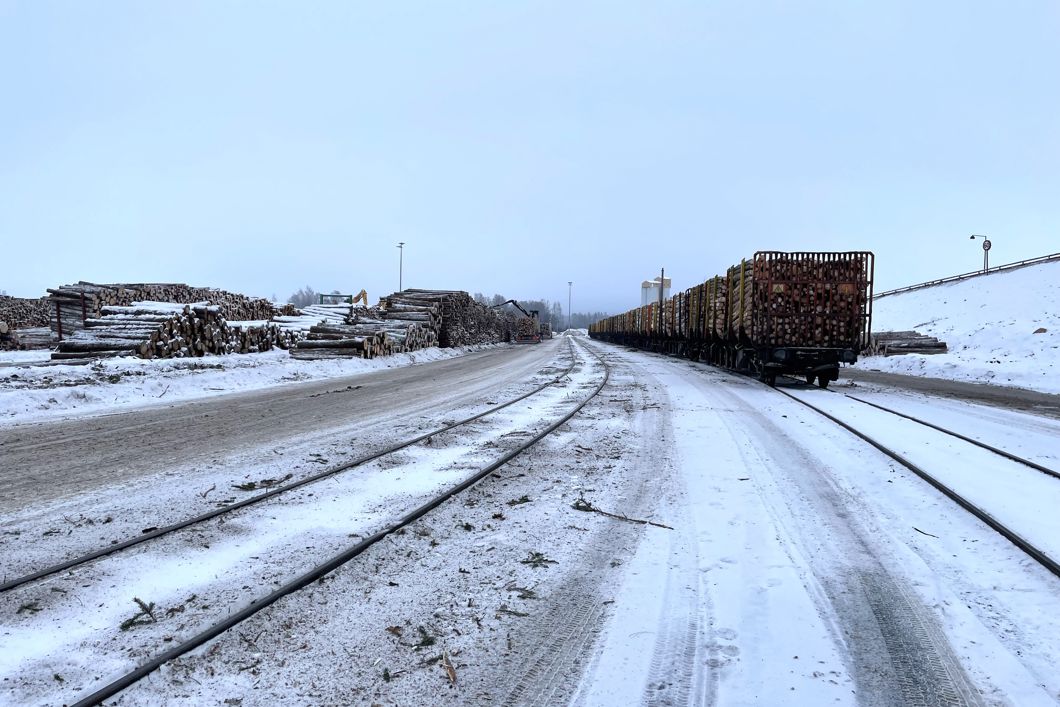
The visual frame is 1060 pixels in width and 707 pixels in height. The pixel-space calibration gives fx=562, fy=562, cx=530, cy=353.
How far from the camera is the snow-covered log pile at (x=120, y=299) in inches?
793

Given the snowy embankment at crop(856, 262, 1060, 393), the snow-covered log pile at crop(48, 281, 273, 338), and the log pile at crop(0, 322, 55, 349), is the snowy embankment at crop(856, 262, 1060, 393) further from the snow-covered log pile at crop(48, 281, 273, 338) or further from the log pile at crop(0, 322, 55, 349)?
the log pile at crop(0, 322, 55, 349)

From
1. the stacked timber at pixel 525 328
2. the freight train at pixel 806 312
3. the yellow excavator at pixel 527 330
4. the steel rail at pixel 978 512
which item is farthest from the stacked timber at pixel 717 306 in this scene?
the stacked timber at pixel 525 328

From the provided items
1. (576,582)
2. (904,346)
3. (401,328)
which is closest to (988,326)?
(904,346)

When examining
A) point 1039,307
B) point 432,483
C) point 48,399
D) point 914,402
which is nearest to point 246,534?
point 432,483

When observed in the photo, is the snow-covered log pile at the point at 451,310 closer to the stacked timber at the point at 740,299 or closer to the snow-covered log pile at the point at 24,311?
the stacked timber at the point at 740,299

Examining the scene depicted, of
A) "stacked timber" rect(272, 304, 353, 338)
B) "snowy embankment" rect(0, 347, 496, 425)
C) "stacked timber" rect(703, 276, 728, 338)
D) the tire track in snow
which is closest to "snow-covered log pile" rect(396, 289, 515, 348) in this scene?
"stacked timber" rect(272, 304, 353, 338)

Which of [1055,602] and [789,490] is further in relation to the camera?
[789,490]

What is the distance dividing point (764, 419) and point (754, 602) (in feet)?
20.1

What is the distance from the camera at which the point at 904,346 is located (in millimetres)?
25750

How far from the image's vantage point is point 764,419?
8547 millimetres

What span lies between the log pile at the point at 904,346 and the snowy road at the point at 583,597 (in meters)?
23.6

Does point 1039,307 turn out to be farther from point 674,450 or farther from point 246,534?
point 246,534

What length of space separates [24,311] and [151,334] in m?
24.1

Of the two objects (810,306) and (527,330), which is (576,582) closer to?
(810,306)
